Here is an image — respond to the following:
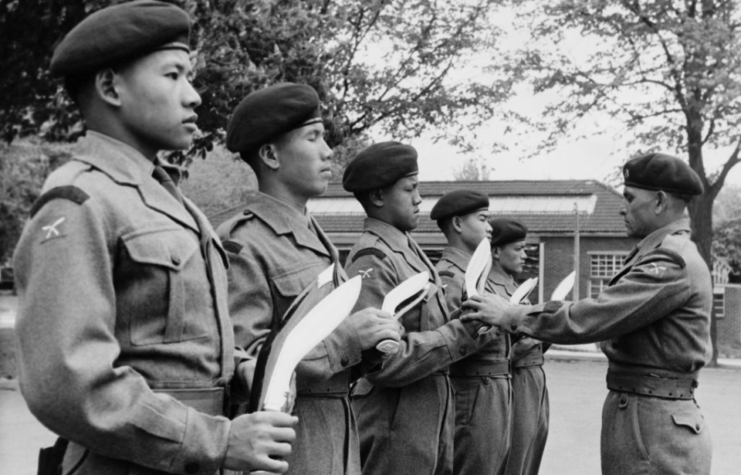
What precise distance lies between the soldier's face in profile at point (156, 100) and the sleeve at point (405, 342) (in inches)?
81.7

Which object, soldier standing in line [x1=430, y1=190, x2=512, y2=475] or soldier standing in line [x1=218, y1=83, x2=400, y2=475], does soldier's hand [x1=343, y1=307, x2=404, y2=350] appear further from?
soldier standing in line [x1=430, y1=190, x2=512, y2=475]

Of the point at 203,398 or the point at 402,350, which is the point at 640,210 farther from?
the point at 203,398

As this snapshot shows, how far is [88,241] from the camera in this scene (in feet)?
6.57

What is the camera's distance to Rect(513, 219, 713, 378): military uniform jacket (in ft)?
15.3

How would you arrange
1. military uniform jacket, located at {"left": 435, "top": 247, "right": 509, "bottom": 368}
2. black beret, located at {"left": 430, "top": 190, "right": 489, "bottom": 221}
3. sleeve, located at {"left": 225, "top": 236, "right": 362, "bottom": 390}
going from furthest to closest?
black beret, located at {"left": 430, "top": 190, "right": 489, "bottom": 221} → military uniform jacket, located at {"left": 435, "top": 247, "right": 509, "bottom": 368} → sleeve, located at {"left": 225, "top": 236, "right": 362, "bottom": 390}

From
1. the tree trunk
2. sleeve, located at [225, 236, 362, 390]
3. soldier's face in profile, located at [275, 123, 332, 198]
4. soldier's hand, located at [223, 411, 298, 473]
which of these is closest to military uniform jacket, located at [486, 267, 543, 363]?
soldier's face in profile, located at [275, 123, 332, 198]

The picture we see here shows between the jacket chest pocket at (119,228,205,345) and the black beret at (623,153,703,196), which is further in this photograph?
the black beret at (623,153,703,196)

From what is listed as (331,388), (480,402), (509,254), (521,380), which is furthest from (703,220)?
(331,388)

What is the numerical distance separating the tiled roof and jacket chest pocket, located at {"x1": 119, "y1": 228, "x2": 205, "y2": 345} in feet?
102

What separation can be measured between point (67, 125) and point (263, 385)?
10495 millimetres

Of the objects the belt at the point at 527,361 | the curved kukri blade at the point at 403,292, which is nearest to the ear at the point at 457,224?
the belt at the point at 527,361

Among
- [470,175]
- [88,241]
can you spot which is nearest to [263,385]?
[88,241]

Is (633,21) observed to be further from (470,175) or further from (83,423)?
(470,175)

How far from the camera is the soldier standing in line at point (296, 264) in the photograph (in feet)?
10.5
